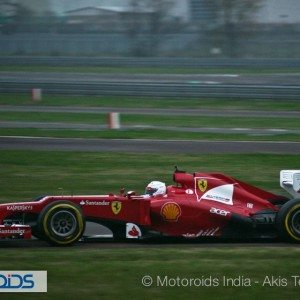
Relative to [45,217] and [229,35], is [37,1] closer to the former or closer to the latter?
[229,35]

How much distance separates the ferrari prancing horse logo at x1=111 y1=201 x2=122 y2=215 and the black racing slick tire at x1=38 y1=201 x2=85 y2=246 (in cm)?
44

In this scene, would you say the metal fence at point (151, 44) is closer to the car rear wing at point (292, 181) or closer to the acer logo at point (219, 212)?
the car rear wing at point (292, 181)

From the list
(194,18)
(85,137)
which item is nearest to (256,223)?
(85,137)

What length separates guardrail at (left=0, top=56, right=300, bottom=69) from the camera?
4203 centimetres

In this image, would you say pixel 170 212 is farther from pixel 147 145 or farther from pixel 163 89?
pixel 163 89

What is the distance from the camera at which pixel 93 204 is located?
9742 millimetres

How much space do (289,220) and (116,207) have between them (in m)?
2.10

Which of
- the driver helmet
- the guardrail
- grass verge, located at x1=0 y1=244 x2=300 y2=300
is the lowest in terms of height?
grass verge, located at x1=0 y1=244 x2=300 y2=300

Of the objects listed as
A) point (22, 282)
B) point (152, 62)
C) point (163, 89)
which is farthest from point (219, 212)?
point (152, 62)

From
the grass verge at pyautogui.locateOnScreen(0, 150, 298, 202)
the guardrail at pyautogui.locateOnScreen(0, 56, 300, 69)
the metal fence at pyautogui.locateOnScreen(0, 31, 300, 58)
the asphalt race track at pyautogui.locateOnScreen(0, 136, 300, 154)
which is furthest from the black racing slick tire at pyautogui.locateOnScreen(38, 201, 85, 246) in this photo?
the metal fence at pyautogui.locateOnScreen(0, 31, 300, 58)

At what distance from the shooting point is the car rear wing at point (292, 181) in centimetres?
1041

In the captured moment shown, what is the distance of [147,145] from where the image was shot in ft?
65.2

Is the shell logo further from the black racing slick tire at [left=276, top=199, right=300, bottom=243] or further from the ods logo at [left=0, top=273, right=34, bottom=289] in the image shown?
the ods logo at [left=0, top=273, right=34, bottom=289]

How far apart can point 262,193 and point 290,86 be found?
20.4 m
